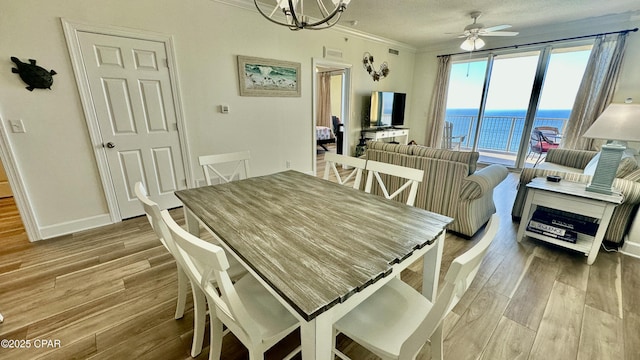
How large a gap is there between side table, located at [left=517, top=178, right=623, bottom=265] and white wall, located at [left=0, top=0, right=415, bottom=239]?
3032 mm

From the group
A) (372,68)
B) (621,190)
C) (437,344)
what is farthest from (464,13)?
(437,344)

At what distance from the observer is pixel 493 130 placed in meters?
6.05

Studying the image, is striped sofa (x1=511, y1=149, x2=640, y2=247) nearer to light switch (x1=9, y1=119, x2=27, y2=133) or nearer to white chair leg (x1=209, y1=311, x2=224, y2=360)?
white chair leg (x1=209, y1=311, x2=224, y2=360)

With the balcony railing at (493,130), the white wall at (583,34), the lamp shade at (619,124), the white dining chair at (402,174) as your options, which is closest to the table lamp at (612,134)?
the lamp shade at (619,124)

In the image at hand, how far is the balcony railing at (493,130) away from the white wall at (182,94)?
3488mm

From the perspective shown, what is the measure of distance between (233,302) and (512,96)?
6.07 metres

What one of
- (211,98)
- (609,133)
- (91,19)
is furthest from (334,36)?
(609,133)

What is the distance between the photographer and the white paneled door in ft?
8.10

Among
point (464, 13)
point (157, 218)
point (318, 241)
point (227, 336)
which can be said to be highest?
point (464, 13)

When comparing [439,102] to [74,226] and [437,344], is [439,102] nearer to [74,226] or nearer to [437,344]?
Answer: [437,344]

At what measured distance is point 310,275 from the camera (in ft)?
2.80

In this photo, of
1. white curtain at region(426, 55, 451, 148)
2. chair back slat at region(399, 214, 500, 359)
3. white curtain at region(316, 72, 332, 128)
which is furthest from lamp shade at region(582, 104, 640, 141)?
white curtain at region(316, 72, 332, 128)

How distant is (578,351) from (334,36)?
445 centimetres

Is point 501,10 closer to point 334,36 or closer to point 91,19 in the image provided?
point 334,36
